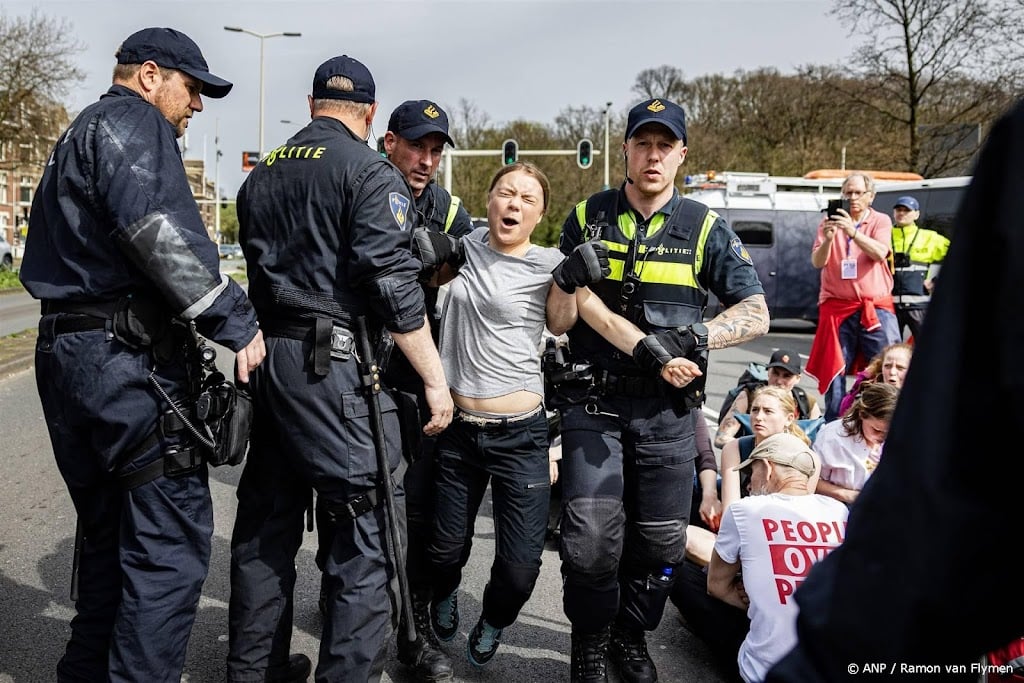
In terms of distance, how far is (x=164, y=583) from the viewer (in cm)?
274

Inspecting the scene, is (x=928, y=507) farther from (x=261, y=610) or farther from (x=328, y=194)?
(x=261, y=610)

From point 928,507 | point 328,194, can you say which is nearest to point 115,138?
point 328,194

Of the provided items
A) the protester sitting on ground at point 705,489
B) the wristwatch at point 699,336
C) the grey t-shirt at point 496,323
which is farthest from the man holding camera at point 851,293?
the grey t-shirt at point 496,323

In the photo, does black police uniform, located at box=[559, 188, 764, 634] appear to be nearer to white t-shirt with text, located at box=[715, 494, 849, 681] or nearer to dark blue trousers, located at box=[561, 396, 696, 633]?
dark blue trousers, located at box=[561, 396, 696, 633]

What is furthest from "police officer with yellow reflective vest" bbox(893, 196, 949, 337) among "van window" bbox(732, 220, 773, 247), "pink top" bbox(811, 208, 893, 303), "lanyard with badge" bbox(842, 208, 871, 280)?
"van window" bbox(732, 220, 773, 247)

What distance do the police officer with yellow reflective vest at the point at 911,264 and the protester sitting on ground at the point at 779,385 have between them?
3483 mm

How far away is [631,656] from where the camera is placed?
137 inches

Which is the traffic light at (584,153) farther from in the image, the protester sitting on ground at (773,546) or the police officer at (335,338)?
the police officer at (335,338)

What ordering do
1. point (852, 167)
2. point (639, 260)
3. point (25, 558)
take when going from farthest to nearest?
point (852, 167), point (25, 558), point (639, 260)

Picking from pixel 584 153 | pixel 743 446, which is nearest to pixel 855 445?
pixel 743 446

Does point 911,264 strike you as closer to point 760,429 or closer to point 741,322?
point 760,429

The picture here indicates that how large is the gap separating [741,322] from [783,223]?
509 inches

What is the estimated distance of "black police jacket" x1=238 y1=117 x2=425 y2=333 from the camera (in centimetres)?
284

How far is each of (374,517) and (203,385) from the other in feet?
2.27
